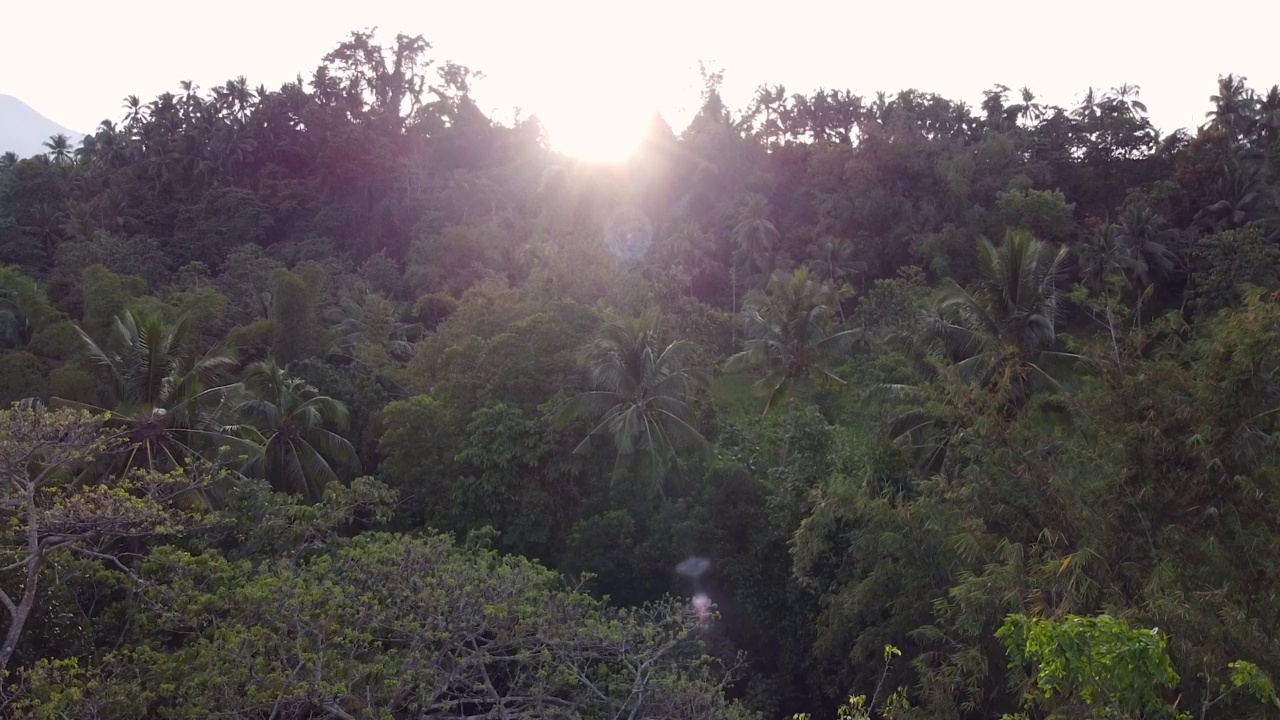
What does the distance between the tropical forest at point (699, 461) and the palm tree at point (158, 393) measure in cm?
8

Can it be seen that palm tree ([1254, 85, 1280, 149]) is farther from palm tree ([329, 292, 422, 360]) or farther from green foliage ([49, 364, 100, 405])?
green foliage ([49, 364, 100, 405])

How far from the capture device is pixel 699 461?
19.8 metres

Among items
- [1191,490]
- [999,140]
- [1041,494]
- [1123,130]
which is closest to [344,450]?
[1041,494]

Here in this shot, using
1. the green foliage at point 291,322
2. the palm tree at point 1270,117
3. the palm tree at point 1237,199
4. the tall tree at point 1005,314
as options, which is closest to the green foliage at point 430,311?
the green foliage at point 291,322

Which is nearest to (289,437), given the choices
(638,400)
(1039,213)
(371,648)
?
(638,400)

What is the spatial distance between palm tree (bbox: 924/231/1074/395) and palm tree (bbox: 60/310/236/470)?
41.1 ft

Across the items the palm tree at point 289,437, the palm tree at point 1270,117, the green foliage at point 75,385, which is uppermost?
the palm tree at point 1270,117

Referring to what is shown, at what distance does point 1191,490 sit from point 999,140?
35.0 m

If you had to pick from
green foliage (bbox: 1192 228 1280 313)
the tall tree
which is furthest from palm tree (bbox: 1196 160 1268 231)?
the tall tree

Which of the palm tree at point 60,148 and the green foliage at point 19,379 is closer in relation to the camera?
the green foliage at point 19,379

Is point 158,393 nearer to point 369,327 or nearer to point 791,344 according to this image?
point 369,327

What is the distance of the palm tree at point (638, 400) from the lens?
18688 mm

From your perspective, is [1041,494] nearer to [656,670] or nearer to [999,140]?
[656,670]

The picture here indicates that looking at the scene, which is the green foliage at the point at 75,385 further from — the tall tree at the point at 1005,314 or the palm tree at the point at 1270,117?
the palm tree at the point at 1270,117
